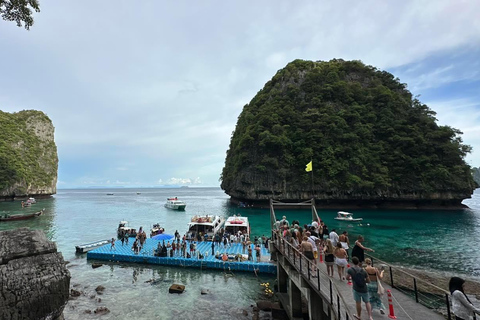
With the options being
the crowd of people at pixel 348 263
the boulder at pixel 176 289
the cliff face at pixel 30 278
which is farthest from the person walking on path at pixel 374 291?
the boulder at pixel 176 289

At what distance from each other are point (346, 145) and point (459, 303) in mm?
63968

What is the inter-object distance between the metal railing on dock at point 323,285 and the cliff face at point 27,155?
118m

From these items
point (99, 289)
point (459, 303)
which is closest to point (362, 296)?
point (459, 303)

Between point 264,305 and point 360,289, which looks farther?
point 264,305

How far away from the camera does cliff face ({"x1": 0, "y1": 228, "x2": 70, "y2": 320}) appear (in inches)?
174

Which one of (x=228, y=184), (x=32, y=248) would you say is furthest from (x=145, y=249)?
(x=228, y=184)

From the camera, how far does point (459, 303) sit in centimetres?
544

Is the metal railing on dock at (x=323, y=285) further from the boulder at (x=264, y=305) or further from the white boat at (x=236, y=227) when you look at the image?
the white boat at (x=236, y=227)

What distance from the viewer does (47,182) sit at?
11062 centimetres

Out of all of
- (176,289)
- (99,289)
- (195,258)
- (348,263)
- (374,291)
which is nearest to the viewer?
(374,291)

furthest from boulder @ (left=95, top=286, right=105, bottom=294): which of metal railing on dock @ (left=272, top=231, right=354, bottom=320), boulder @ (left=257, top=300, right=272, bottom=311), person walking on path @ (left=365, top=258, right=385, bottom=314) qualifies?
person walking on path @ (left=365, top=258, right=385, bottom=314)

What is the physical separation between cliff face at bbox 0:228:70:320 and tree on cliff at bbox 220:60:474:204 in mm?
61361

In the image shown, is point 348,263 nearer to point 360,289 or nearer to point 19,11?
point 360,289

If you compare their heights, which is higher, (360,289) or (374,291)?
(360,289)
